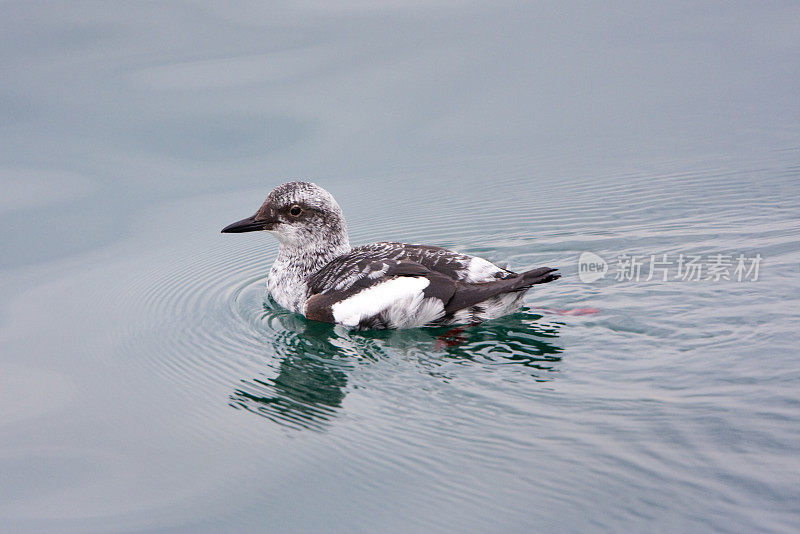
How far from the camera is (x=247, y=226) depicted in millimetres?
6387

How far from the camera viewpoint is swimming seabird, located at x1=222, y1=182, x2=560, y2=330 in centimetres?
556

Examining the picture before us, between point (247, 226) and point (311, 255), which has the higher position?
point (247, 226)

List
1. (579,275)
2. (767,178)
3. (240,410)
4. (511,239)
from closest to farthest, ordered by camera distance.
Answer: (240,410) → (579,275) → (511,239) → (767,178)

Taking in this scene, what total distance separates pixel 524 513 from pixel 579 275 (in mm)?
3148

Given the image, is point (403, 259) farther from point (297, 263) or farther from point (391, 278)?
point (297, 263)

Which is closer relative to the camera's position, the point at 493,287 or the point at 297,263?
the point at 493,287

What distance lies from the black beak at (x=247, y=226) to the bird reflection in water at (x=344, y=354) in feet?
2.51

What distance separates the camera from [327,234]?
21.4 ft

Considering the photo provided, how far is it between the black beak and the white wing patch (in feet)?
3.78

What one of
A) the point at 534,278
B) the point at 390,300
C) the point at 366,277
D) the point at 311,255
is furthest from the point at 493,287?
the point at 311,255

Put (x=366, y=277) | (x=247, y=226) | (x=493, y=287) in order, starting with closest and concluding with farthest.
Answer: (x=493, y=287), (x=366, y=277), (x=247, y=226)

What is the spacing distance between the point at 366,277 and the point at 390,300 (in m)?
0.33

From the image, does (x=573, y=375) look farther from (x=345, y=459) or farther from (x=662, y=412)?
(x=345, y=459)

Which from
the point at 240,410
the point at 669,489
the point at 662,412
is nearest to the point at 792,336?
the point at 662,412
